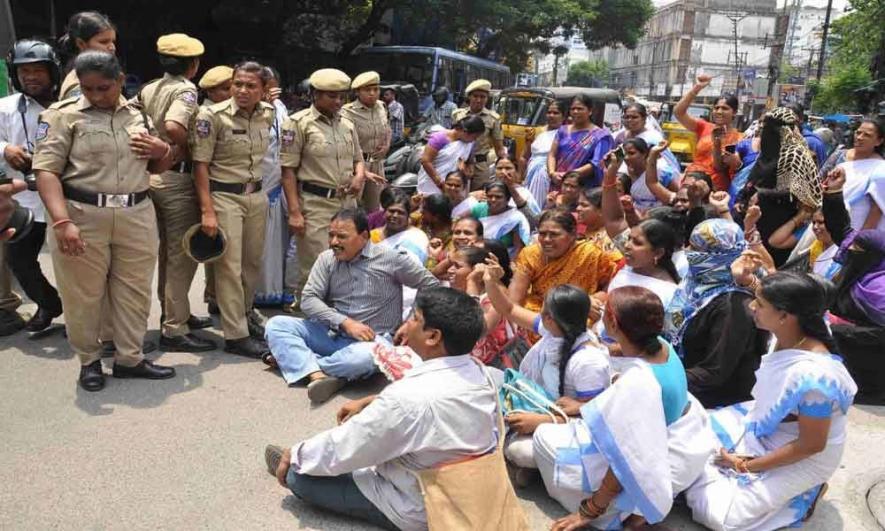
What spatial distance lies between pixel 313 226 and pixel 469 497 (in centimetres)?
278

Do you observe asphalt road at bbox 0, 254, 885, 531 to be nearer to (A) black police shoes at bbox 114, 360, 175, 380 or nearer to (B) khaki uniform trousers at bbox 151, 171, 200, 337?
(A) black police shoes at bbox 114, 360, 175, 380

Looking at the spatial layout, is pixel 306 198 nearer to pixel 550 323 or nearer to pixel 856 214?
pixel 550 323

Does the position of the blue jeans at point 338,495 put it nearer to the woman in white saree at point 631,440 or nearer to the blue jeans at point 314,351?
the woman in white saree at point 631,440

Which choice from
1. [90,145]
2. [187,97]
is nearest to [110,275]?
[90,145]

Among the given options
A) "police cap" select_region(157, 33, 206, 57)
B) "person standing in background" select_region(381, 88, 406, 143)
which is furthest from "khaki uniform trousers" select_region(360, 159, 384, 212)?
"person standing in background" select_region(381, 88, 406, 143)

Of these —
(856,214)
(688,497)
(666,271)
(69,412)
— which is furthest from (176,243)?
(856,214)

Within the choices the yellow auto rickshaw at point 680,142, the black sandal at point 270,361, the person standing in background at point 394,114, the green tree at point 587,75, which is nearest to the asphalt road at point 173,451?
the black sandal at point 270,361

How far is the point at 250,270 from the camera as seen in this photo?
14.7 feet

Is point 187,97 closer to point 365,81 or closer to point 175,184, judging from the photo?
point 175,184

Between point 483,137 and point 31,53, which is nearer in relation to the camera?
point 31,53

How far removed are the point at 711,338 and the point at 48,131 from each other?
10.4 feet

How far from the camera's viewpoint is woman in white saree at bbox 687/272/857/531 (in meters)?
2.51

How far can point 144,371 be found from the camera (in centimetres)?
383

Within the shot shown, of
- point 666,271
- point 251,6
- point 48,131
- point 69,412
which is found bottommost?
point 69,412
